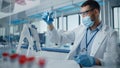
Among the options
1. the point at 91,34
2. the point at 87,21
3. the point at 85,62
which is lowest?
the point at 85,62

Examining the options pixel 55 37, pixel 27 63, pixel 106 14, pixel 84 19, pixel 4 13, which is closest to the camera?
pixel 27 63

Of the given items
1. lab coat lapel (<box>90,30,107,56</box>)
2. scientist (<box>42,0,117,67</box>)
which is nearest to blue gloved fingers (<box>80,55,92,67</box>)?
scientist (<box>42,0,117,67</box>)

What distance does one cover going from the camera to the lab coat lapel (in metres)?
1.31

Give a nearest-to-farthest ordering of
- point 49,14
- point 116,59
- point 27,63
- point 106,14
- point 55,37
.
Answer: point 27,63 < point 116,59 < point 49,14 < point 55,37 < point 106,14

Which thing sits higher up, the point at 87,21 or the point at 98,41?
the point at 87,21

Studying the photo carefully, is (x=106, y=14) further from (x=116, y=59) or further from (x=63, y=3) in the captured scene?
(x=116, y=59)

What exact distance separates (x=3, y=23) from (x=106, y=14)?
2.17 m

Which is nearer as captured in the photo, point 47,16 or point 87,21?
point 47,16

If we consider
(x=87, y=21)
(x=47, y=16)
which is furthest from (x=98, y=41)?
(x=47, y=16)

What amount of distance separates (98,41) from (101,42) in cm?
3

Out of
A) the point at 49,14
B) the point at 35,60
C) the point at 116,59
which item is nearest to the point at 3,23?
the point at 35,60

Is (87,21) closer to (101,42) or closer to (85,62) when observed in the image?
(101,42)

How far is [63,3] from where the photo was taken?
2732mm

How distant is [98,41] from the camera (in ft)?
4.34
